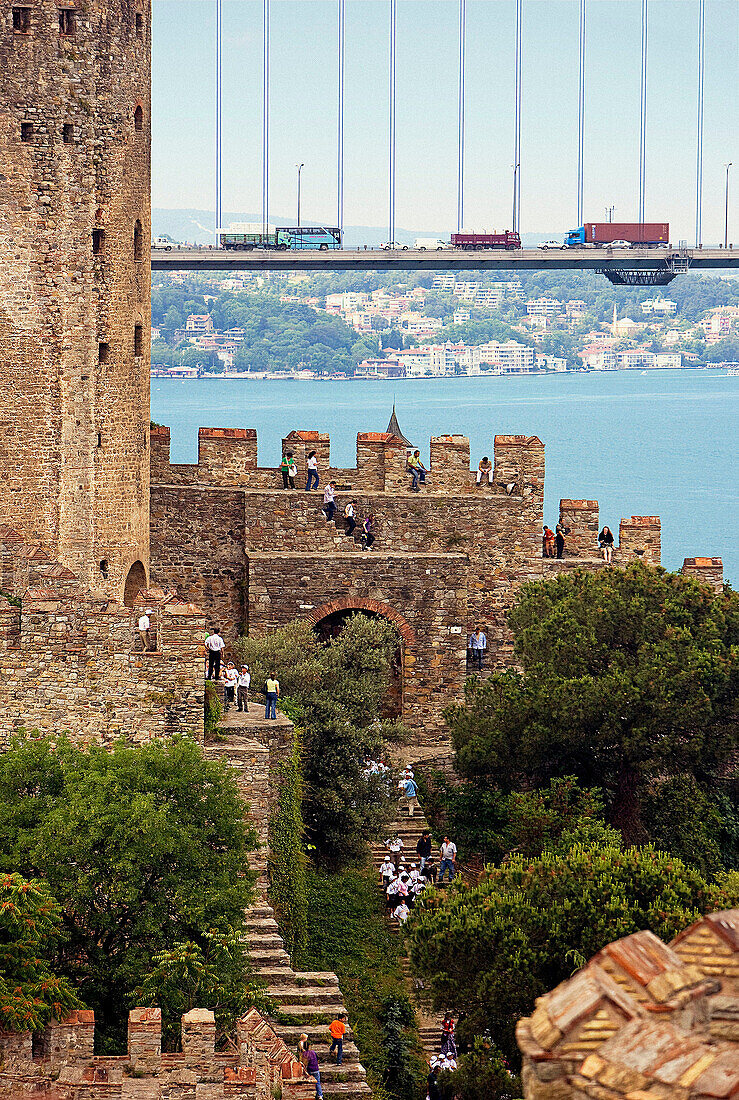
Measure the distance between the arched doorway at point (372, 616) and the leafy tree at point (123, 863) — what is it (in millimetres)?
10158

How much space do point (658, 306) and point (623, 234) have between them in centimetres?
6270

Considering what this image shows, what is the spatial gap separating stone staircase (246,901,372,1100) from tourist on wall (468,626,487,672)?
10.4 metres

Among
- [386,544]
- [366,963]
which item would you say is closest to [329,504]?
[386,544]

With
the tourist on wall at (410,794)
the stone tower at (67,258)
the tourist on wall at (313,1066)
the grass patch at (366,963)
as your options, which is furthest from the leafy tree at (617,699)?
the tourist on wall at (313,1066)

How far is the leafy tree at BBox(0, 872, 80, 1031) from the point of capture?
1590 centimetres

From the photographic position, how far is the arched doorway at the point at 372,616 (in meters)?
29.6

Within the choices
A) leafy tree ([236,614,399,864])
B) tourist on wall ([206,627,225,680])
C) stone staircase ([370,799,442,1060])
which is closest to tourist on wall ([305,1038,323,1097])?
stone staircase ([370,799,442,1060])

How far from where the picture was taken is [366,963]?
24.1 meters

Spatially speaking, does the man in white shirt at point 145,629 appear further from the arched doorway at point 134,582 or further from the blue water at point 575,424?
the blue water at point 575,424

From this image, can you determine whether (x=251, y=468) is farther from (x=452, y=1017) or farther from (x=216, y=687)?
(x=452, y=1017)

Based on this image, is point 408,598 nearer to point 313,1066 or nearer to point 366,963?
point 366,963

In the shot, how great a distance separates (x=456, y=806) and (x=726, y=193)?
2612 inches

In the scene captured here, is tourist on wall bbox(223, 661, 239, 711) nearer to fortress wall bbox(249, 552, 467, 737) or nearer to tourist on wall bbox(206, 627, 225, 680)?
tourist on wall bbox(206, 627, 225, 680)

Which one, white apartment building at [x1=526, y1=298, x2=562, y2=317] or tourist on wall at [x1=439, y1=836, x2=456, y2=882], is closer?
tourist on wall at [x1=439, y1=836, x2=456, y2=882]
